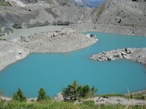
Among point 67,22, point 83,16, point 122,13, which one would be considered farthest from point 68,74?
point 83,16

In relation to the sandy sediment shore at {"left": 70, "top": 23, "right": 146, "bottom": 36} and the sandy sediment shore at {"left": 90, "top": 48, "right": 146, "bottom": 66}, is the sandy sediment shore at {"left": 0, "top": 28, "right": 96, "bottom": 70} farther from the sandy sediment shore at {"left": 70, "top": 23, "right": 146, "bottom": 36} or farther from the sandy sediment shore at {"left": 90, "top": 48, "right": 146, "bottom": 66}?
the sandy sediment shore at {"left": 70, "top": 23, "right": 146, "bottom": 36}

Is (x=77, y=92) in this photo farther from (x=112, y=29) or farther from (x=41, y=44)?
(x=112, y=29)

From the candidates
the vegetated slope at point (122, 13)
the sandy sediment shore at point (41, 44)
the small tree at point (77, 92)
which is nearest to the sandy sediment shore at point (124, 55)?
the sandy sediment shore at point (41, 44)

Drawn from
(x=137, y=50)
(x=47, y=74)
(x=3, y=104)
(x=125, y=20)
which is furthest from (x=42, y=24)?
(x=3, y=104)

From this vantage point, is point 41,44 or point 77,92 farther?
point 41,44

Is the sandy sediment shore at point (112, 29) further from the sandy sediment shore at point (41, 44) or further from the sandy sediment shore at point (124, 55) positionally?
the sandy sediment shore at point (124, 55)
